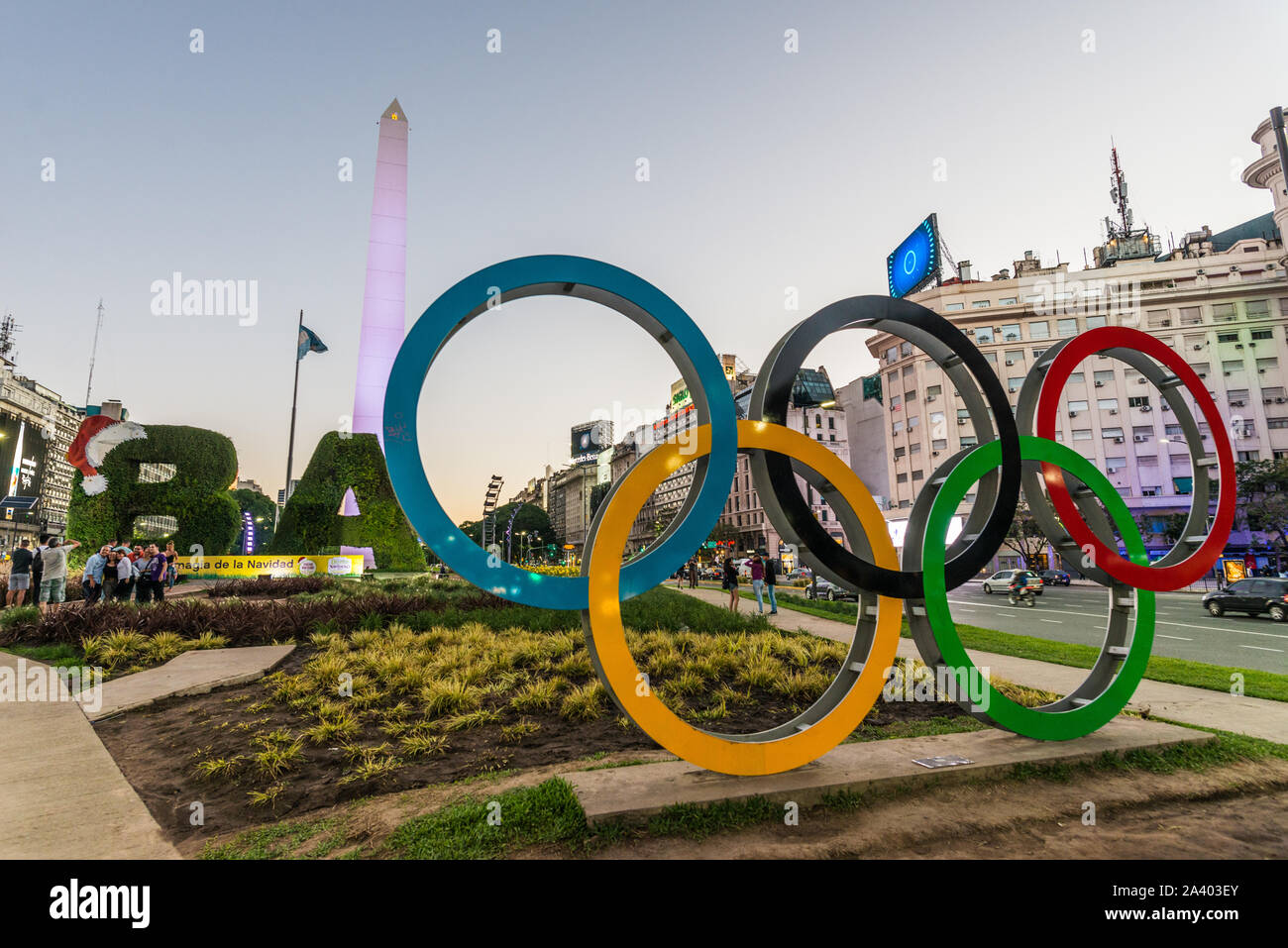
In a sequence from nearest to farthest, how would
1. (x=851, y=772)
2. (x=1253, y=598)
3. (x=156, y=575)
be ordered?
(x=851, y=772), (x=156, y=575), (x=1253, y=598)

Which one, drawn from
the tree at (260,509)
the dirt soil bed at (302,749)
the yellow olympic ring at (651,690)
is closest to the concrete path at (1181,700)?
the dirt soil bed at (302,749)

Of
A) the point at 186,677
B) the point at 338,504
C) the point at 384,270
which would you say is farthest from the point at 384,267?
the point at 186,677

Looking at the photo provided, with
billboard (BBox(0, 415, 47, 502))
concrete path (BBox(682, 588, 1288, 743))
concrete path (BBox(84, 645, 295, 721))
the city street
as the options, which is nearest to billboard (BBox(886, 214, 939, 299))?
the city street

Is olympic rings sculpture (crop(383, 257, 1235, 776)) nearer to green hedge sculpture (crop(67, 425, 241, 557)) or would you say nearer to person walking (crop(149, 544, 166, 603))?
person walking (crop(149, 544, 166, 603))

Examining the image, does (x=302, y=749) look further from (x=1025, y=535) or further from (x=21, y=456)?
(x=21, y=456)

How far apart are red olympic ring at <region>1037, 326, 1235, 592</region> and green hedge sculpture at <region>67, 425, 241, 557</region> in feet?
84.1

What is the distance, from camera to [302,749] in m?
5.24

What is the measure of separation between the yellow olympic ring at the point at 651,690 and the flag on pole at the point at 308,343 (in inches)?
1057

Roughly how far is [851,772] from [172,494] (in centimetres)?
2482

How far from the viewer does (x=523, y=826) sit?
362cm

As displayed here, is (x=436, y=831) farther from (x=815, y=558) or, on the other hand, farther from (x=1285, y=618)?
(x=1285, y=618)

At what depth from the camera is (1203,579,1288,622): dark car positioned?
18.6 metres
